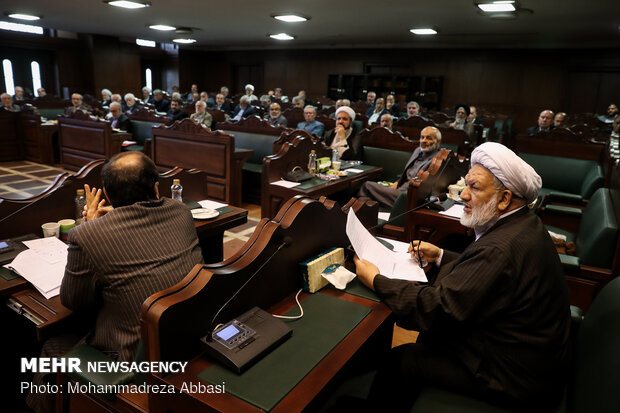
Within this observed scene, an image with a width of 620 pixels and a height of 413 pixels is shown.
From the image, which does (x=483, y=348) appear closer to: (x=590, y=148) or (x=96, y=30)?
(x=590, y=148)

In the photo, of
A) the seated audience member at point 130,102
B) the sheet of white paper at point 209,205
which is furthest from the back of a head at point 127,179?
the seated audience member at point 130,102

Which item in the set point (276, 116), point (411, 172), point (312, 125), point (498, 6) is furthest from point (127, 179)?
point (498, 6)

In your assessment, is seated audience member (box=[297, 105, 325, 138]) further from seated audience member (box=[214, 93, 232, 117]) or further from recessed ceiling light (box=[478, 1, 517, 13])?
seated audience member (box=[214, 93, 232, 117])

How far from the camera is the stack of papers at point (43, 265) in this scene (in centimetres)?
152

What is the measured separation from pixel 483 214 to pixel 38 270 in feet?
5.42

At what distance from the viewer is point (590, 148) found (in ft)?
16.1

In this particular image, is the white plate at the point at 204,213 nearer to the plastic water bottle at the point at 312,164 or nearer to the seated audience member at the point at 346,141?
the plastic water bottle at the point at 312,164

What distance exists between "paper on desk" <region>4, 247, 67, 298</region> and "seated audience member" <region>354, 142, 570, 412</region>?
116cm

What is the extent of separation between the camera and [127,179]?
1.43 metres

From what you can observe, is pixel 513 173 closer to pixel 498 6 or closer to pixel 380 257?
pixel 380 257

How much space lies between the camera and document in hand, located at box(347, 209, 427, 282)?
5.27 feet

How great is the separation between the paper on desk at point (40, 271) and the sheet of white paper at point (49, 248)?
16 mm

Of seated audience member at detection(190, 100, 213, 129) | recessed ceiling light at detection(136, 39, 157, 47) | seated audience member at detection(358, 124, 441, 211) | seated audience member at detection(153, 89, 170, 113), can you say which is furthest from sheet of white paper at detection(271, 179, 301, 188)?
recessed ceiling light at detection(136, 39, 157, 47)

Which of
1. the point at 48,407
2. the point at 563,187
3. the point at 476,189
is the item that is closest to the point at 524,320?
the point at 476,189
